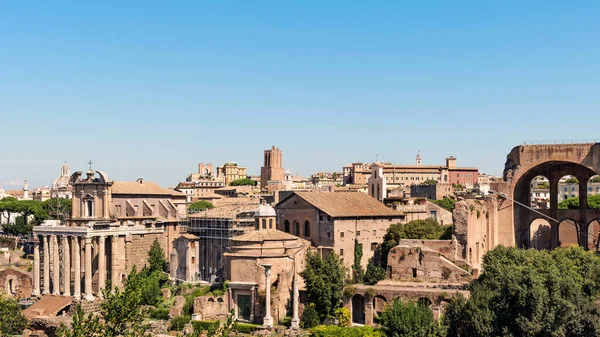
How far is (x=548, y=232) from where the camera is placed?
62.7 meters

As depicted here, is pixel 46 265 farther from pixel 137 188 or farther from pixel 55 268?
pixel 137 188

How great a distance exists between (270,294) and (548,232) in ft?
101

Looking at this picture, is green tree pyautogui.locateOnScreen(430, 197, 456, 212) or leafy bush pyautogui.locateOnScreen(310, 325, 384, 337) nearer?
leafy bush pyautogui.locateOnScreen(310, 325, 384, 337)

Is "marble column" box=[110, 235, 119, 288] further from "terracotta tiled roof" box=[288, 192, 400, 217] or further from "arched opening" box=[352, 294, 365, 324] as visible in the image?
"arched opening" box=[352, 294, 365, 324]

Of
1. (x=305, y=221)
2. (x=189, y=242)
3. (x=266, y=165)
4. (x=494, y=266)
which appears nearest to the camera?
(x=494, y=266)

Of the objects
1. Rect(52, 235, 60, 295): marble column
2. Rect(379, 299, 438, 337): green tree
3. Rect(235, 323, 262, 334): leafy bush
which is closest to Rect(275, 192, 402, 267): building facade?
Rect(235, 323, 262, 334): leafy bush

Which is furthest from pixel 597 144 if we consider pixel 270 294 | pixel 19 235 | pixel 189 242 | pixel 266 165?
pixel 266 165

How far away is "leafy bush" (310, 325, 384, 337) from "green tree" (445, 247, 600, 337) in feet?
13.9

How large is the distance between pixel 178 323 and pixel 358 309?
10284mm

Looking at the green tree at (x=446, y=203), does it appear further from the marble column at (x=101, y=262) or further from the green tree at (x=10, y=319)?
the green tree at (x=10, y=319)

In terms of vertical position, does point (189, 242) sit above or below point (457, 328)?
above

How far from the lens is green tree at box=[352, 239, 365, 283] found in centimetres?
Result: 4691

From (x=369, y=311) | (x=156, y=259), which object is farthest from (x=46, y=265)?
(x=369, y=311)

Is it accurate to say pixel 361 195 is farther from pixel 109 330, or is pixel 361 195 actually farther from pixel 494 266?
pixel 109 330
